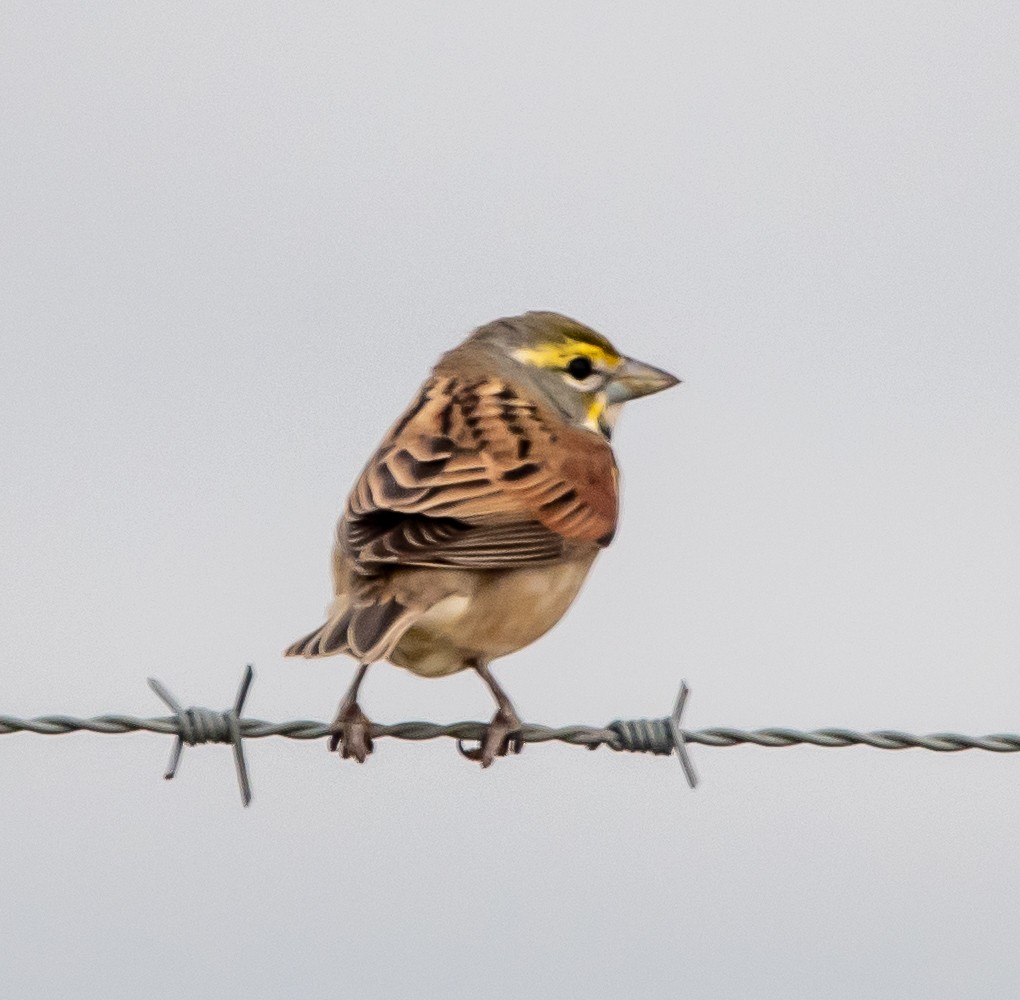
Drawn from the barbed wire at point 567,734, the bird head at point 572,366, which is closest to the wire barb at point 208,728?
the barbed wire at point 567,734

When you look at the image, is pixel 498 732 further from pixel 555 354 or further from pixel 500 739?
pixel 555 354

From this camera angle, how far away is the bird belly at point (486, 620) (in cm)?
820

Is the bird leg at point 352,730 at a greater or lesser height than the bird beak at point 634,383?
lesser

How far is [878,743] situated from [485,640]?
232cm

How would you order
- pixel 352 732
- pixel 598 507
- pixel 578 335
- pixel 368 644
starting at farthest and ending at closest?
pixel 578 335, pixel 598 507, pixel 352 732, pixel 368 644

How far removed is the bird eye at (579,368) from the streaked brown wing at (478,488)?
0.44m

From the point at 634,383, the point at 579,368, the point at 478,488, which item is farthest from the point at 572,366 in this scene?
the point at 478,488

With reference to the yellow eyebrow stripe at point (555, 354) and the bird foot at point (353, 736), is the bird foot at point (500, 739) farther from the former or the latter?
the yellow eyebrow stripe at point (555, 354)

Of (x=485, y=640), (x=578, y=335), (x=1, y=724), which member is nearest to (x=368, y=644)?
(x=485, y=640)

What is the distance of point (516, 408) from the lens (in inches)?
381

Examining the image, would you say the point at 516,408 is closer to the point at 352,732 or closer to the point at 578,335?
the point at 578,335

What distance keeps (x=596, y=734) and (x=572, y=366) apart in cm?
366

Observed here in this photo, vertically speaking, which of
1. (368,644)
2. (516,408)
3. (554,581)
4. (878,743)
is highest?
(516,408)

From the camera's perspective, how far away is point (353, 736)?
825cm
